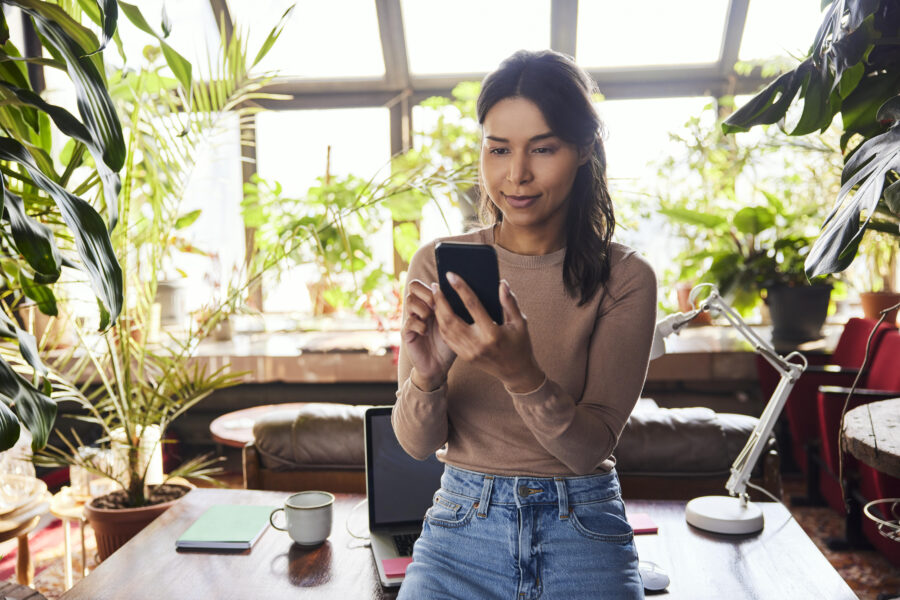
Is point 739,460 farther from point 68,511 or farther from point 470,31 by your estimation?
point 470,31

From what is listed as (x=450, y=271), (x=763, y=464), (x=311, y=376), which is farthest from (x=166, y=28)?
(x=311, y=376)

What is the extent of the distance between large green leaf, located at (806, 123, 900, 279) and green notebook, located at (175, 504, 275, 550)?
1.07 metres

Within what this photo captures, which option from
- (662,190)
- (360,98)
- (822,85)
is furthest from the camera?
(360,98)

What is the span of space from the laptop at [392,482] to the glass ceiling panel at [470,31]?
11.4 feet

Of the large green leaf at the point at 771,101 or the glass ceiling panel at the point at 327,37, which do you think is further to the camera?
the glass ceiling panel at the point at 327,37

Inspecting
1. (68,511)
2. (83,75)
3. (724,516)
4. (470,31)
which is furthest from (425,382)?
(470,31)

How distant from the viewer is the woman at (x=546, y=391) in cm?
105

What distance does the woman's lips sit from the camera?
112 cm

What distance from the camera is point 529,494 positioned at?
1072 mm

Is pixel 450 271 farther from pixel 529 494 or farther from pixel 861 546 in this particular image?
pixel 861 546

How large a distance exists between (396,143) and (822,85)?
364 centimetres

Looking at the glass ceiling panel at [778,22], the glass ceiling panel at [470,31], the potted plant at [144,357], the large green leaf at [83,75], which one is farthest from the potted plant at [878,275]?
the large green leaf at [83,75]

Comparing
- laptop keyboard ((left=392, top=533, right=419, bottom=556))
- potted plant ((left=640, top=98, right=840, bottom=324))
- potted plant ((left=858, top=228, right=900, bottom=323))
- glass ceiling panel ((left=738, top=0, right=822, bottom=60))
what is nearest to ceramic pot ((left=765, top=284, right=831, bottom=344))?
potted plant ((left=640, top=98, right=840, bottom=324))

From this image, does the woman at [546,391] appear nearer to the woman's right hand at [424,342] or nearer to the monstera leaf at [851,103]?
the woman's right hand at [424,342]
